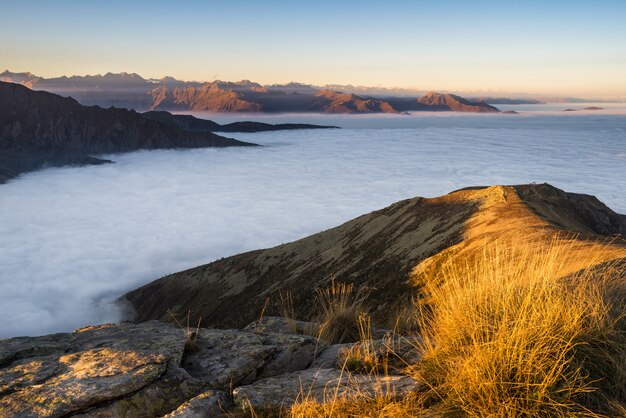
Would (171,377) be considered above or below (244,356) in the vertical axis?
above

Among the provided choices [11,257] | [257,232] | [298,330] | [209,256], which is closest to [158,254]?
[209,256]

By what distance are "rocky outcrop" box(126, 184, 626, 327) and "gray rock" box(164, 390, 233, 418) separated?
13.5 metres

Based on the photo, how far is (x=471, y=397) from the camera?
397 cm

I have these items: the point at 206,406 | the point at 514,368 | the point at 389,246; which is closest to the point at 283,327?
the point at 206,406

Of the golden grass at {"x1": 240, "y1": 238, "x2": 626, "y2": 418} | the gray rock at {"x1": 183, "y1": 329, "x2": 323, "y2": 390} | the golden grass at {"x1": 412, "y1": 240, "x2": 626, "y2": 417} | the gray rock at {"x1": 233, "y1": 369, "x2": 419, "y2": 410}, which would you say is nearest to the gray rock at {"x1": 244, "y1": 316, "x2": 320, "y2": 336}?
the gray rock at {"x1": 183, "y1": 329, "x2": 323, "y2": 390}

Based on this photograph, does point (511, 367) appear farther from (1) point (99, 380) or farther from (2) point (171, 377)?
(1) point (99, 380)

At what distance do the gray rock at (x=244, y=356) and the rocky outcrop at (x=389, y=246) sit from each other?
11.4 metres

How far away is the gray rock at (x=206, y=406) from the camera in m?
4.52

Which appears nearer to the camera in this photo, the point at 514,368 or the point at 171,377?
the point at 514,368

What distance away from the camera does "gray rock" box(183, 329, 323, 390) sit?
5.70m

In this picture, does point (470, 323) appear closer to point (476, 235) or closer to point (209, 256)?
point (476, 235)

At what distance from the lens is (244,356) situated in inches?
244

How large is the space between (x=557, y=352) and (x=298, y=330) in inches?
211

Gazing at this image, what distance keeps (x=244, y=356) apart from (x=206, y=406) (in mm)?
1533
